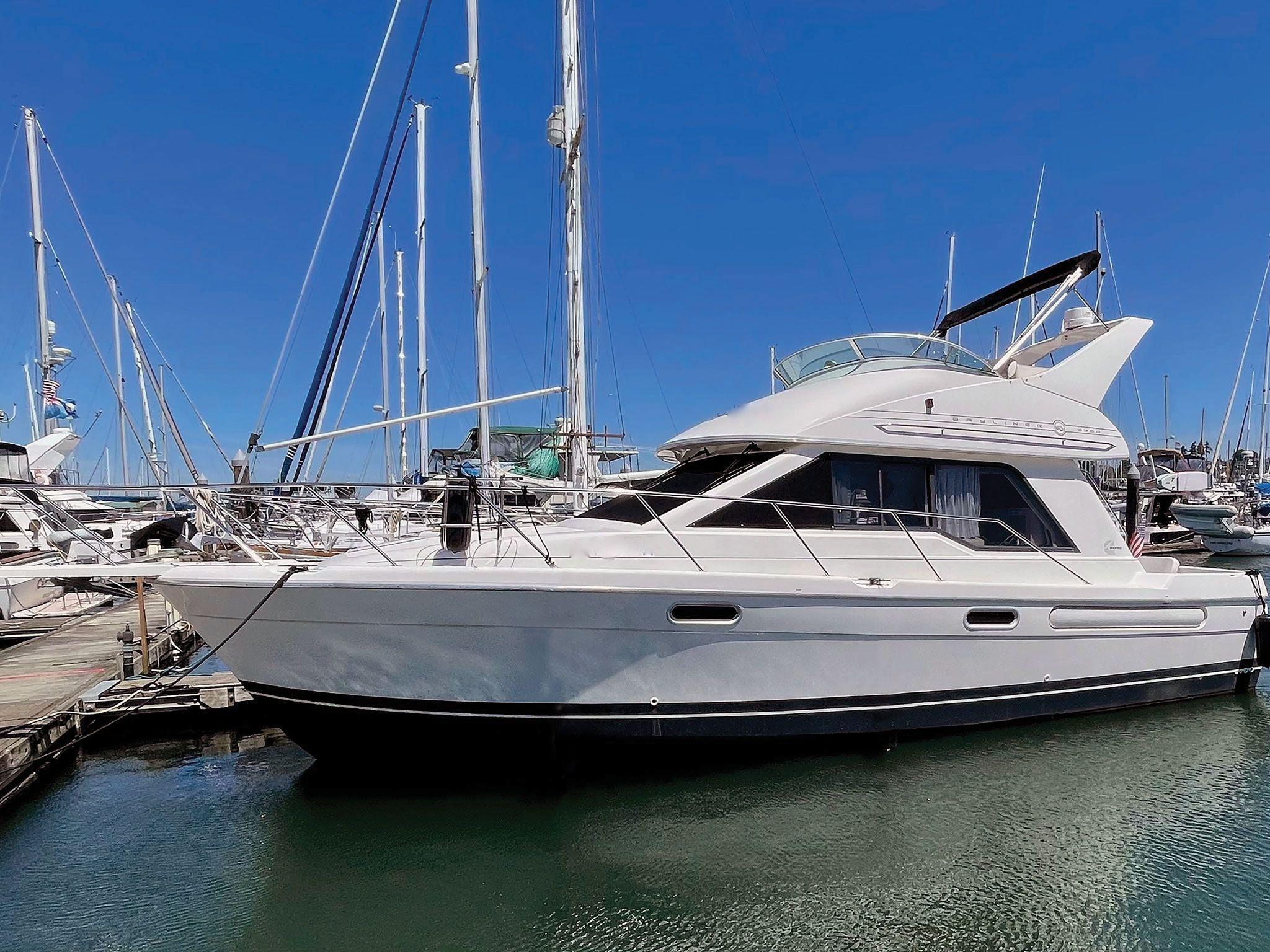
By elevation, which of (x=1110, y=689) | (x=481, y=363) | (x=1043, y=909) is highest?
(x=481, y=363)

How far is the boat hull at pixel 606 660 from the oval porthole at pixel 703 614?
0.11 ft

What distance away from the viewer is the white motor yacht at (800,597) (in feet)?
16.6

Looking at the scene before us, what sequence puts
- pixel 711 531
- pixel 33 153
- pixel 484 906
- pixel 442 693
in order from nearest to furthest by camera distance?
pixel 484 906 < pixel 442 693 < pixel 711 531 < pixel 33 153

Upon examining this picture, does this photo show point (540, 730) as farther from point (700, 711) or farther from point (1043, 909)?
point (1043, 909)

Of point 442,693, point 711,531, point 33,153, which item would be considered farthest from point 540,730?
point 33,153

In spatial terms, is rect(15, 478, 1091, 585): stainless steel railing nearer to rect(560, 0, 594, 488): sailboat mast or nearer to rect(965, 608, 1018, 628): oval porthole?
rect(965, 608, 1018, 628): oval porthole

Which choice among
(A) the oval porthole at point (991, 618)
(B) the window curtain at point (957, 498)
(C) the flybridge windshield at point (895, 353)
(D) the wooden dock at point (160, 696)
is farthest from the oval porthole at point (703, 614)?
(D) the wooden dock at point (160, 696)

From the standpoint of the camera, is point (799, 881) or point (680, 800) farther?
point (680, 800)

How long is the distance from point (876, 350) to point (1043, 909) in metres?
4.86

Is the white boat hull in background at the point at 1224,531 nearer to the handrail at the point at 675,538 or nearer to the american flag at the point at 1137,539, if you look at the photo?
the american flag at the point at 1137,539

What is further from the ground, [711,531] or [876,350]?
[876,350]

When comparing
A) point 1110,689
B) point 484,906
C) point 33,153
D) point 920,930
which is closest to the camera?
point 920,930

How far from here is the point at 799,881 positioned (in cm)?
444

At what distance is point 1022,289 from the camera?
8102 millimetres
